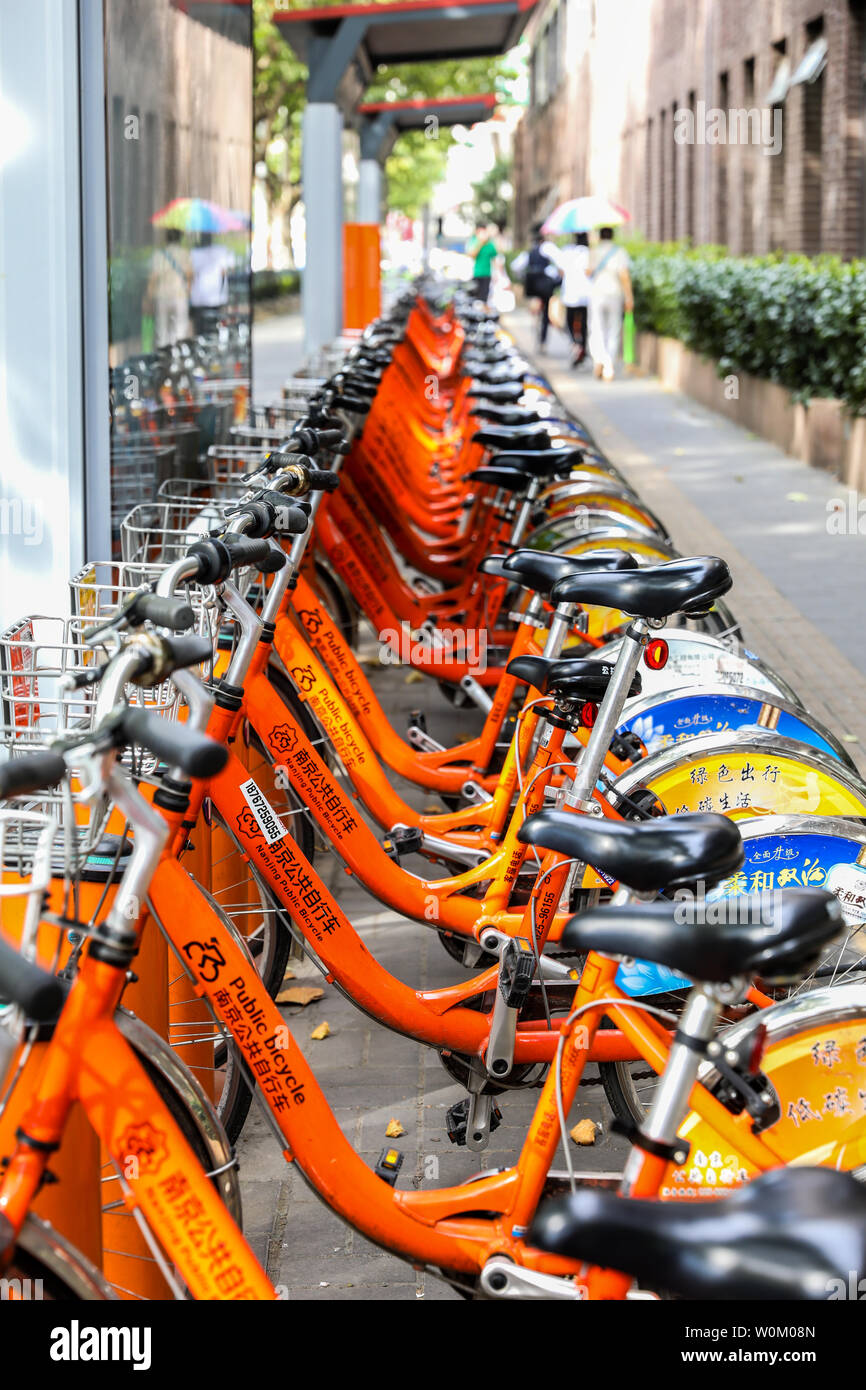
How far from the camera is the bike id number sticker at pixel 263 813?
126 inches

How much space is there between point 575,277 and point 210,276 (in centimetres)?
1590

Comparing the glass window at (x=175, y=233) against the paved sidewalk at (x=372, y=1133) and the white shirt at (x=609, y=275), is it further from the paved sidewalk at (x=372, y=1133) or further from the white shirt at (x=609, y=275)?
the white shirt at (x=609, y=275)

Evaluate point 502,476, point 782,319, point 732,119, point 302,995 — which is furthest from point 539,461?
point 732,119

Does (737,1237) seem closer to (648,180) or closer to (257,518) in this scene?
(257,518)

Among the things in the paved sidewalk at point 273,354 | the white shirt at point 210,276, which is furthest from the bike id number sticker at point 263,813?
the paved sidewalk at point 273,354

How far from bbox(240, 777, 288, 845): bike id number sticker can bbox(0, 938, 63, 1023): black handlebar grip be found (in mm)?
1317

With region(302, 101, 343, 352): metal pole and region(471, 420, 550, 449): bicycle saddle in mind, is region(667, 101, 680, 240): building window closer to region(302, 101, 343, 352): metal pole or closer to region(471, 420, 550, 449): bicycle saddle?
region(302, 101, 343, 352): metal pole

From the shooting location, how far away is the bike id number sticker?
320 cm

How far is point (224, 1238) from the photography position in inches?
85.9

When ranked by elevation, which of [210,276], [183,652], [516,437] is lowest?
[183,652]

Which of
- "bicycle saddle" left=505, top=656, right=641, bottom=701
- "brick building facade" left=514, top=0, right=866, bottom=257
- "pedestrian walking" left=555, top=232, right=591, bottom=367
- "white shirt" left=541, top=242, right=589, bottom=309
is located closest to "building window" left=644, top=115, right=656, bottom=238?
"brick building facade" left=514, top=0, right=866, bottom=257

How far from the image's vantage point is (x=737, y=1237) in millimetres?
1422
